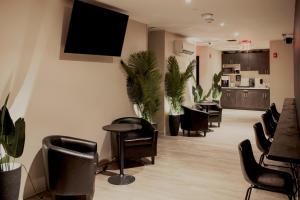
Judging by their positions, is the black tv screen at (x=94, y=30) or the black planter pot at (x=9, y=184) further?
the black tv screen at (x=94, y=30)

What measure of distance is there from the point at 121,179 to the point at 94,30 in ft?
7.48

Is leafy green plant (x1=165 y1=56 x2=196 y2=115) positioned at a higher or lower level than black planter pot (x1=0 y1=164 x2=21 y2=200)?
higher

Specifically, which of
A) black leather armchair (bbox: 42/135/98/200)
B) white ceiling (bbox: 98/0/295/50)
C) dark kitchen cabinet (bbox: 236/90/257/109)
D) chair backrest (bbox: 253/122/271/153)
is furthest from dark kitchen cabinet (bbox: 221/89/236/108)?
black leather armchair (bbox: 42/135/98/200)

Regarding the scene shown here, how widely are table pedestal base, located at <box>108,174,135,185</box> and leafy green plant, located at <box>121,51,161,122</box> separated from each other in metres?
1.56

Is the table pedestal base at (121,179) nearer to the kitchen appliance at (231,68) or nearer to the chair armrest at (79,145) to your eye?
the chair armrest at (79,145)

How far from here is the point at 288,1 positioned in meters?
4.38

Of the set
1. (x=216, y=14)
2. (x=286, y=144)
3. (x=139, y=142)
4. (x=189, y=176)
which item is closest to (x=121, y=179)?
(x=139, y=142)

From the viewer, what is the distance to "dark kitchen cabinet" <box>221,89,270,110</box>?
11469mm

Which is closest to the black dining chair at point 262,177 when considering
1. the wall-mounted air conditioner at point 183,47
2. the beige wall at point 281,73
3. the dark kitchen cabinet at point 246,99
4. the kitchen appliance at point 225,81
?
the wall-mounted air conditioner at point 183,47

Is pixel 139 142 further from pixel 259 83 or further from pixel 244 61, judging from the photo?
pixel 244 61

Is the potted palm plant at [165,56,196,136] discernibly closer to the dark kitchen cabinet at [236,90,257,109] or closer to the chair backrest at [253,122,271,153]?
the chair backrest at [253,122,271,153]

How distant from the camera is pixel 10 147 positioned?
279 centimetres

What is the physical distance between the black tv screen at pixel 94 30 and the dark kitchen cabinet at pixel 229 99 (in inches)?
335

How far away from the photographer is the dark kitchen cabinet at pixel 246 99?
1147 cm
